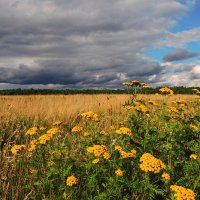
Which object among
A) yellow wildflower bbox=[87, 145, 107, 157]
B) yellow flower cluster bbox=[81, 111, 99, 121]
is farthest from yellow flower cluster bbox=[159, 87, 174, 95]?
yellow wildflower bbox=[87, 145, 107, 157]

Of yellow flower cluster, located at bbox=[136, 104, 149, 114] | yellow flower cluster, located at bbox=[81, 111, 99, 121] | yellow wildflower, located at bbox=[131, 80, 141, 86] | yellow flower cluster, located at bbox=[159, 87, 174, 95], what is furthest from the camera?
yellow wildflower, located at bbox=[131, 80, 141, 86]

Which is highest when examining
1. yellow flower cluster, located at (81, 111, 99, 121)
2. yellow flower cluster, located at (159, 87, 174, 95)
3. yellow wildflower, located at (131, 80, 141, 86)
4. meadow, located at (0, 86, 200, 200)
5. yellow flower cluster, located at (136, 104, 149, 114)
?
yellow wildflower, located at (131, 80, 141, 86)

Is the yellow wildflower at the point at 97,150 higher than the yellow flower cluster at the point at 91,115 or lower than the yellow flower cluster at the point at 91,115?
lower

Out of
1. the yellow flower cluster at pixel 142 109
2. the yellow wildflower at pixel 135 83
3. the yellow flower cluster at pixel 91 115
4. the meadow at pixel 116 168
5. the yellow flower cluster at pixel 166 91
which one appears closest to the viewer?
the meadow at pixel 116 168

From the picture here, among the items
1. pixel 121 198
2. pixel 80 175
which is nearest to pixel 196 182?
pixel 121 198

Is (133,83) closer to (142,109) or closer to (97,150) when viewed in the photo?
(142,109)

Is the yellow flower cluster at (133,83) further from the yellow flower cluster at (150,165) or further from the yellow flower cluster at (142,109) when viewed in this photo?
the yellow flower cluster at (150,165)

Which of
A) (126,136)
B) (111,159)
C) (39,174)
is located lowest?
(39,174)

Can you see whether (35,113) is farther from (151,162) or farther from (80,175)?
(151,162)

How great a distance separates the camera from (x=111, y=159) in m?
4.10

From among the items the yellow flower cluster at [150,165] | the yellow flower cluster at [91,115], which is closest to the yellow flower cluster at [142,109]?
the yellow flower cluster at [91,115]

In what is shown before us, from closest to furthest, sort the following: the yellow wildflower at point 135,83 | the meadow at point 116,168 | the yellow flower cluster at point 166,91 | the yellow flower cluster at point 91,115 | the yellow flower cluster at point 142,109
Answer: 1. the meadow at point 116,168
2. the yellow flower cluster at point 91,115
3. the yellow flower cluster at point 142,109
4. the yellow flower cluster at point 166,91
5. the yellow wildflower at point 135,83

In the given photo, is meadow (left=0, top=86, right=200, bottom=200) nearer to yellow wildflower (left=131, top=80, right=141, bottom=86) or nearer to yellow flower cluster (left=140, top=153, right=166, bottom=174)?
yellow flower cluster (left=140, top=153, right=166, bottom=174)

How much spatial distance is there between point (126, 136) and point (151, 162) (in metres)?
1.00
